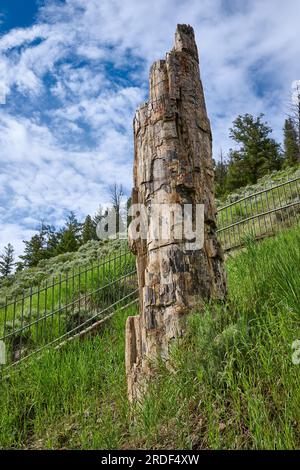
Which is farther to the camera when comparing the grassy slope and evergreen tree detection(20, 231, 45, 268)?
evergreen tree detection(20, 231, 45, 268)

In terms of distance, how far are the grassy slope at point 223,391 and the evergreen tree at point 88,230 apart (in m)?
43.0

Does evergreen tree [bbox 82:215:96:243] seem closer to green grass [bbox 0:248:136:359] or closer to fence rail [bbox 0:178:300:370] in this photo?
fence rail [bbox 0:178:300:370]

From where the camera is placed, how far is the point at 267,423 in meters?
2.20

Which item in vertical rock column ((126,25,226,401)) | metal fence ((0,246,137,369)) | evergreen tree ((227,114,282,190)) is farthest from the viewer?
evergreen tree ((227,114,282,190))

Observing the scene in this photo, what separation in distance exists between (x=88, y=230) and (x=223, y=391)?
45.7 meters

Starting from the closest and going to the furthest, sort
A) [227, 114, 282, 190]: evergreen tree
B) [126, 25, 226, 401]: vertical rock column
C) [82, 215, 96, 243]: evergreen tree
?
[126, 25, 226, 401]: vertical rock column, [227, 114, 282, 190]: evergreen tree, [82, 215, 96, 243]: evergreen tree

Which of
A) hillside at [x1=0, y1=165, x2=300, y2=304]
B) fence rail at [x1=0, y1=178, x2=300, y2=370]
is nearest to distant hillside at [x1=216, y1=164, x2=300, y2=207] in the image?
hillside at [x1=0, y1=165, x2=300, y2=304]

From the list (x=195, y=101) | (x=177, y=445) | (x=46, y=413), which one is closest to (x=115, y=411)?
(x=46, y=413)

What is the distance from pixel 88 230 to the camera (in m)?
47.6

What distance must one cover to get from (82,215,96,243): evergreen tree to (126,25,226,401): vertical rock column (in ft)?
140

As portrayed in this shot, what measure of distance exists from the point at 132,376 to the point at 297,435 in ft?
5.32

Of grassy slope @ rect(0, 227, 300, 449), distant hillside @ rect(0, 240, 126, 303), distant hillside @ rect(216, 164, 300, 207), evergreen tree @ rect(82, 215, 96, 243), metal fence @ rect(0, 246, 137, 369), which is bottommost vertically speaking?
grassy slope @ rect(0, 227, 300, 449)

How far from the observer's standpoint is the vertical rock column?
3.34 m

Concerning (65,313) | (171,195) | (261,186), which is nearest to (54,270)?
(65,313)
